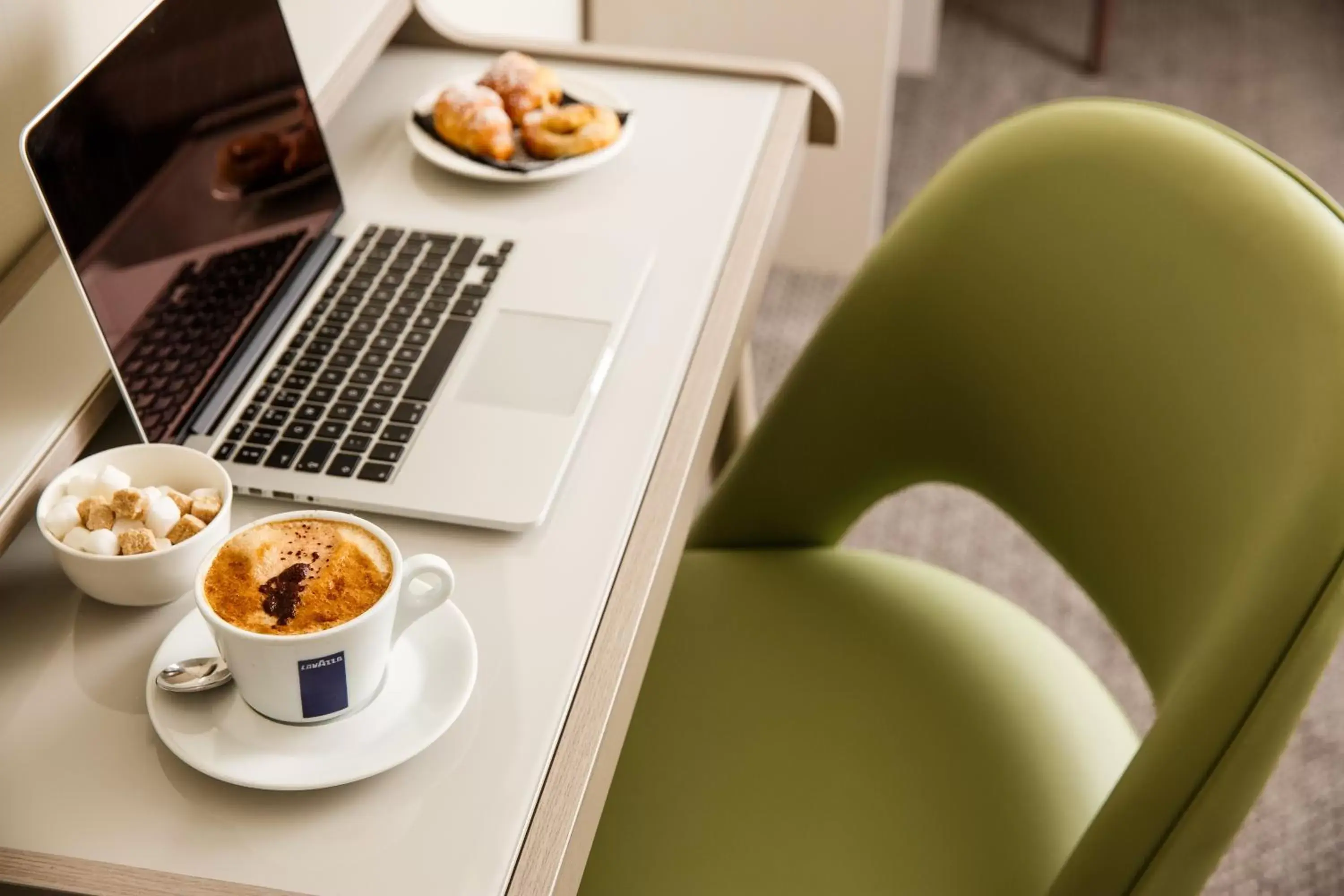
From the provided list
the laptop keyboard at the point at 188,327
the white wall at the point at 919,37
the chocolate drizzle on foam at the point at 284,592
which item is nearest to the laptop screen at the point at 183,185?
the laptop keyboard at the point at 188,327

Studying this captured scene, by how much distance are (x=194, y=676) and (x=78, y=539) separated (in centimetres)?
11

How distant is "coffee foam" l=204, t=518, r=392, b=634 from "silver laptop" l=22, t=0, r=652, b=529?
0.35 feet

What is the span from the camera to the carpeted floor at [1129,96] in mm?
1559

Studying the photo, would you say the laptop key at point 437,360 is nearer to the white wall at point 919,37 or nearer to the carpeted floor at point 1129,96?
the carpeted floor at point 1129,96

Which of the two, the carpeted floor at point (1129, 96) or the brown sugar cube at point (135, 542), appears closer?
the brown sugar cube at point (135, 542)

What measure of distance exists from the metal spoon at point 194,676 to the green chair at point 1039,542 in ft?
1.07

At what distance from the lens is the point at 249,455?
0.88 m

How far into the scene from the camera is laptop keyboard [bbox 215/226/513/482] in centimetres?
89

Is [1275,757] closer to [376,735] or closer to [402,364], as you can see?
[376,735]

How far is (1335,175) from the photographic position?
105 inches

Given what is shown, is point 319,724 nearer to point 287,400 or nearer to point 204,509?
point 204,509

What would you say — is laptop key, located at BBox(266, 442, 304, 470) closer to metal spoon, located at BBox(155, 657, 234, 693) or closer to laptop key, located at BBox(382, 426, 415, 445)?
laptop key, located at BBox(382, 426, 415, 445)

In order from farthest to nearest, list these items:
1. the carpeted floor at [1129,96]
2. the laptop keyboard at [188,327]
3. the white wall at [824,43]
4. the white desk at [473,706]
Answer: the white wall at [824,43] → the carpeted floor at [1129,96] → the laptop keyboard at [188,327] → the white desk at [473,706]

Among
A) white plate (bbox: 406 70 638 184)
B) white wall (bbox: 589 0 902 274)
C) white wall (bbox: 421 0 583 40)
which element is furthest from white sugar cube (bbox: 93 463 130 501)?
white wall (bbox: 589 0 902 274)
